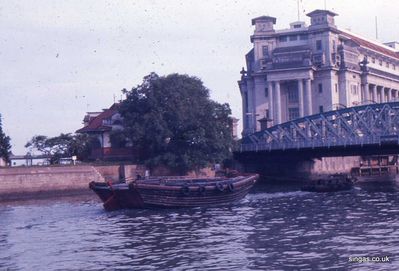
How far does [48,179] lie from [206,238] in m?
43.4

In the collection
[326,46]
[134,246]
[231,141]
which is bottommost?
[134,246]

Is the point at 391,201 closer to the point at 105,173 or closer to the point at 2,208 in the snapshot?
the point at 2,208

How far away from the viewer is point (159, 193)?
165 ft

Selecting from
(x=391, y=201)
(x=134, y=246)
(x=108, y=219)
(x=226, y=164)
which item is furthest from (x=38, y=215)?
(x=226, y=164)

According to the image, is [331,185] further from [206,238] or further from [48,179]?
[206,238]

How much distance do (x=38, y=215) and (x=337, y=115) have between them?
55.1 metres

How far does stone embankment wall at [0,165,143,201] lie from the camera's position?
228ft

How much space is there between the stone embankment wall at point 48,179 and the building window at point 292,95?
4951 cm

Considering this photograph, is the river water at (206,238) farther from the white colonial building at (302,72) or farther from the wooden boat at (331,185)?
the white colonial building at (302,72)

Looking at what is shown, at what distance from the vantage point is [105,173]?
8075 cm

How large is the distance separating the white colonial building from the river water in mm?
68846

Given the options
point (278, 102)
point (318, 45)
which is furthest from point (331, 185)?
point (318, 45)

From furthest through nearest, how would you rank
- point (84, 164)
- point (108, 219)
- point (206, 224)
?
point (84, 164) < point (108, 219) < point (206, 224)

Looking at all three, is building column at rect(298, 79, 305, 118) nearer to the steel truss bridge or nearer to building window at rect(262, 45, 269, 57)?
building window at rect(262, 45, 269, 57)
